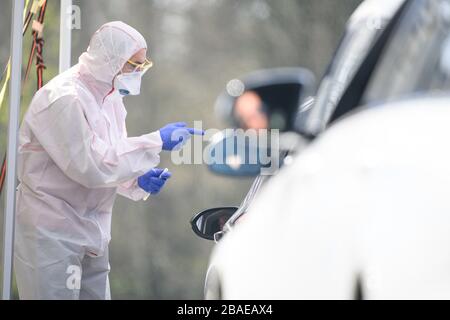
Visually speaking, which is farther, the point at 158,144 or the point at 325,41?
the point at 325,41

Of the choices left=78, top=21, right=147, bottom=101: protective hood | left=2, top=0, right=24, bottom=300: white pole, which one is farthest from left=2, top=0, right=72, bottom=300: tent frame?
left=78, top=21, right=147, bottom=101: protective hood

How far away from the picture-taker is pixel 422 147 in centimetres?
215

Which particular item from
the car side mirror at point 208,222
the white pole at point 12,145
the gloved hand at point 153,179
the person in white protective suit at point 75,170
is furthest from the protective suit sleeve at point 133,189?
the white pole at point 12,145

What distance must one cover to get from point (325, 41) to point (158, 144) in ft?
40.3

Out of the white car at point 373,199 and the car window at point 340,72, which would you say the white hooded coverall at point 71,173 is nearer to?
the car window at point 340,72

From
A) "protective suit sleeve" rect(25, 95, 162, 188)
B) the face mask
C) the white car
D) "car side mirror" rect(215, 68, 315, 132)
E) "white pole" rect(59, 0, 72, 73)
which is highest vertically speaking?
"white pole" rect(59, 0, 72, 73)

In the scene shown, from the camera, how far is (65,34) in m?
A: 5.04

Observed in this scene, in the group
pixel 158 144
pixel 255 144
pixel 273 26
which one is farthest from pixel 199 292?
pixel 255 144

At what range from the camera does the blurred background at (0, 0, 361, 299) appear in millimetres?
17281

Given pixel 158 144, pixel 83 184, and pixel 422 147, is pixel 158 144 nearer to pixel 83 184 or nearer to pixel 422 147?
pixel 83 184

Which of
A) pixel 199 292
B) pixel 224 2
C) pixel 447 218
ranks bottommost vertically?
pixel 447 218

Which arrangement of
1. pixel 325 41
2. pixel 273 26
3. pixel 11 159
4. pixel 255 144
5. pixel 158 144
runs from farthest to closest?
pixel 273 26, pixel 325 41, pixel 158 144, pixel 11 159, pixel 255 144

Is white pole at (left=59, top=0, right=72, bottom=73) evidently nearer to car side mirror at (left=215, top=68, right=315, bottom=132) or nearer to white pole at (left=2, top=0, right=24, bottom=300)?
white pole at (left=2, top=0, right=24, bottom=300)

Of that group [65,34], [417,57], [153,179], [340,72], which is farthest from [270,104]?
[65,34]
